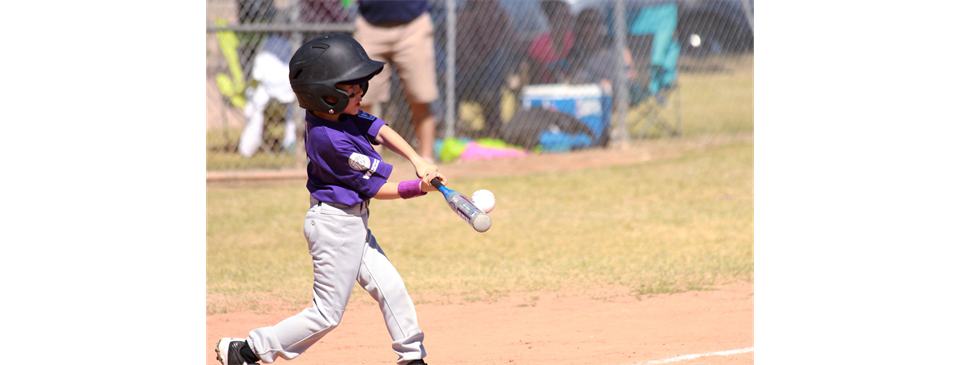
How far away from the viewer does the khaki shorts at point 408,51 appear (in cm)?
788

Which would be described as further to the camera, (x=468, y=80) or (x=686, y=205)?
(x=468, y=80)

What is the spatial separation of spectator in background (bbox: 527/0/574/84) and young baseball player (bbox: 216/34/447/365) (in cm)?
738

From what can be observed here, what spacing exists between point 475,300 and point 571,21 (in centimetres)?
627

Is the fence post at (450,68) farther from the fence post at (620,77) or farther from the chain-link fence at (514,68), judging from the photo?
the fence post at (620,77)

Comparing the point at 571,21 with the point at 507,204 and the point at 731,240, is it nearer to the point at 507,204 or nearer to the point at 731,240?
the point at 507,204

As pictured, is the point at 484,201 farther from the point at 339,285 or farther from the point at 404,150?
the point at 339,285

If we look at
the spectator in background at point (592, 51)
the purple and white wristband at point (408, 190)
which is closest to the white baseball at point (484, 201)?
the purple and white wristband at point (408, 190)

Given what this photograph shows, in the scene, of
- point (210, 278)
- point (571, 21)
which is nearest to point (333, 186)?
point (210, 278)

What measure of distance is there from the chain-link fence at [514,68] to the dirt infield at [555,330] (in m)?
4.44

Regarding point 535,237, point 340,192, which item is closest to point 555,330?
point 340,192

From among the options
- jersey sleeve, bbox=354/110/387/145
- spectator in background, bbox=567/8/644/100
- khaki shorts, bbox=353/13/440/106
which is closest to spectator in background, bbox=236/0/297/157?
khaki shorts, bbox=353/13/440/106

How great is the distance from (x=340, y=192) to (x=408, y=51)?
15.6ft

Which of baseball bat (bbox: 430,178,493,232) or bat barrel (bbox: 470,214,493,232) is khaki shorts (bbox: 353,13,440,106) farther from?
bat barrel (bbox: 470,214,493,232)

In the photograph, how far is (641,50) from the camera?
35.5ft
